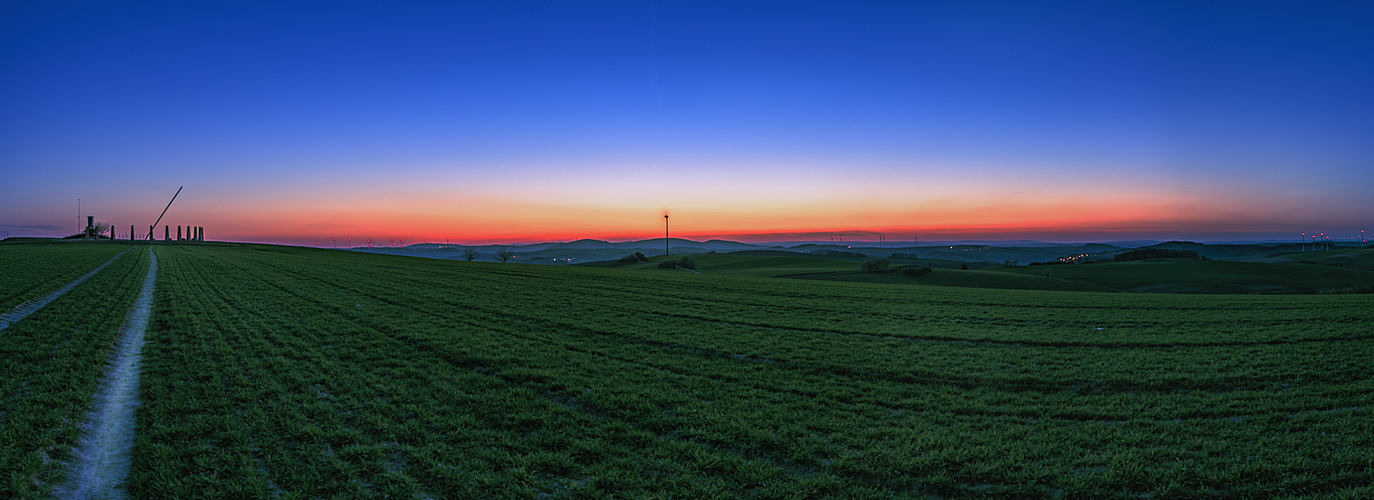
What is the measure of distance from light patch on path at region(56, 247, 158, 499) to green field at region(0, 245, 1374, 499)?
7.5 inches

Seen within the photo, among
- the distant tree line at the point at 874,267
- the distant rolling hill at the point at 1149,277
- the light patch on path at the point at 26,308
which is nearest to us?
the light patch on path at the point at 26,308

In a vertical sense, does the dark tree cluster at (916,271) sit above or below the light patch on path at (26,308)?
below

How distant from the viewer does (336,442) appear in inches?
269

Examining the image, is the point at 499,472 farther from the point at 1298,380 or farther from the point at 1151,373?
the point at 1298,380

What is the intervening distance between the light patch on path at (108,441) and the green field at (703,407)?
0.19 m

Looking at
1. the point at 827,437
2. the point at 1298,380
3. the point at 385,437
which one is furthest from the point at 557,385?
the point at 1298,380

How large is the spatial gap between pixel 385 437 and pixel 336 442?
55 cm

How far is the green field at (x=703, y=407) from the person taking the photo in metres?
5.89

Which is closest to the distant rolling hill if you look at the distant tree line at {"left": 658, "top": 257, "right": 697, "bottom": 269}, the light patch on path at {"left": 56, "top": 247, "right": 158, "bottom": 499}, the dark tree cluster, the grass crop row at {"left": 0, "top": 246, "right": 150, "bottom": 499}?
the dark tree cluster

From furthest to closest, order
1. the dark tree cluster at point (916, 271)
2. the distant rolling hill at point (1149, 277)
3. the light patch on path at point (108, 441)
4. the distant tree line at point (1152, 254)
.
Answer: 1. the distant tree line at point (1152, 254)
2. the dark tree cluster at point (916, 271)
3. the distant rolling hill at point (1149, 277)
4. the light patch on path at point (108, 441)

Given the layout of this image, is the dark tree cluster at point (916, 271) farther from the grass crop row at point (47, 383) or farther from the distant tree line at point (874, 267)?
the grass crop row at point (47, 383)

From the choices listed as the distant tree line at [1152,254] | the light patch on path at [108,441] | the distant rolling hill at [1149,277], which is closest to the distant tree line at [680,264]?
the distant rolling hill at [1149,277]

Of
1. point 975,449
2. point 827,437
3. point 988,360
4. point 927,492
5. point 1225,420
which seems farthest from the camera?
point 988,360

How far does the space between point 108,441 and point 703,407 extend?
7.61m
